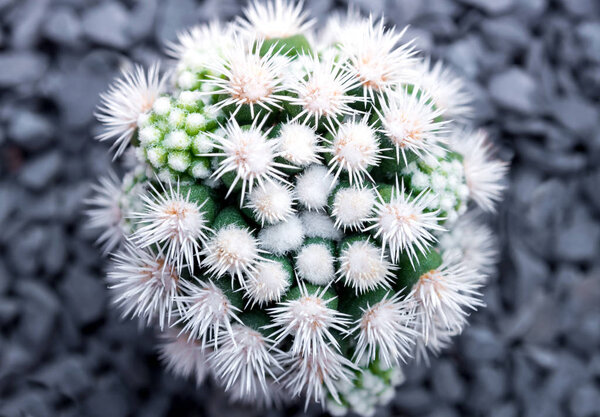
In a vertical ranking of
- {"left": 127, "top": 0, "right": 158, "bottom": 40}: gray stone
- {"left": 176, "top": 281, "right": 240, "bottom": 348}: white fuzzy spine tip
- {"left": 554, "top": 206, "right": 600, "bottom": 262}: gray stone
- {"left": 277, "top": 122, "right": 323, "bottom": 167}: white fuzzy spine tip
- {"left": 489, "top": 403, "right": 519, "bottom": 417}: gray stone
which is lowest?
{"left": 489, "top": 403, "right": 519, "bottom": 417}: gray stone

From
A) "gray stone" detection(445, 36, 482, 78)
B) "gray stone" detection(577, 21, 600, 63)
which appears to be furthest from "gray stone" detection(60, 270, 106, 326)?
"gray stone" detection(577, 21, 600, 63)

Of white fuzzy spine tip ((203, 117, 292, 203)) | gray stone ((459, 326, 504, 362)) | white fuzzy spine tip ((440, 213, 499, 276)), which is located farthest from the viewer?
gray stone ((459, 326, 504, 362))

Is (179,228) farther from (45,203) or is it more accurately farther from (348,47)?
(45,203)

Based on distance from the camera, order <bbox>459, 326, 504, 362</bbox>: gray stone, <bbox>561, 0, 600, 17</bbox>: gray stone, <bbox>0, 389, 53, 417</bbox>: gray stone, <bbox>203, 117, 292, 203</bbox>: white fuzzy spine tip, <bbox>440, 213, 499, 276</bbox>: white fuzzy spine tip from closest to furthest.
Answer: <bbox>203, 117, 292, 203</bbox>: white fuzzy spine tip, <bbox>440, 213, 499, 276</bbox>: white fuzzy spine tip, <bbox>0, 389, 53, 417</bbox>: gray stone, <bbox>459, 326, 504, 362</bbox>: gray stone, <bbox>561, 0, 600, 17</bbox>: gray stone

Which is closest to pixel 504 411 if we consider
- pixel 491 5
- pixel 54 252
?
pixel 491 5

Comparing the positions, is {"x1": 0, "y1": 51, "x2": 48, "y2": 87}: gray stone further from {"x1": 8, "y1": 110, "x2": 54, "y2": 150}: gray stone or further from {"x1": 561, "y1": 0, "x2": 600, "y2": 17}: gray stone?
{"x1": 561, "y1": 0, "x2": 600, "y2": 17}: gray stone

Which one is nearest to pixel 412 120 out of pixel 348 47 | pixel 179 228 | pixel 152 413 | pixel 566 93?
pixel 348 47

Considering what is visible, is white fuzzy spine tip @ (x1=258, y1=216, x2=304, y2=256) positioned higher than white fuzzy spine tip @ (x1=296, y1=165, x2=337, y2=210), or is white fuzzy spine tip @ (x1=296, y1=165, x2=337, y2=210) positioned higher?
white fuzzy spine tip @ (x1=296, y1=165, x2=337, y2=210)

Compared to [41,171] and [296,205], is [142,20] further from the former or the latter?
[296,205]
